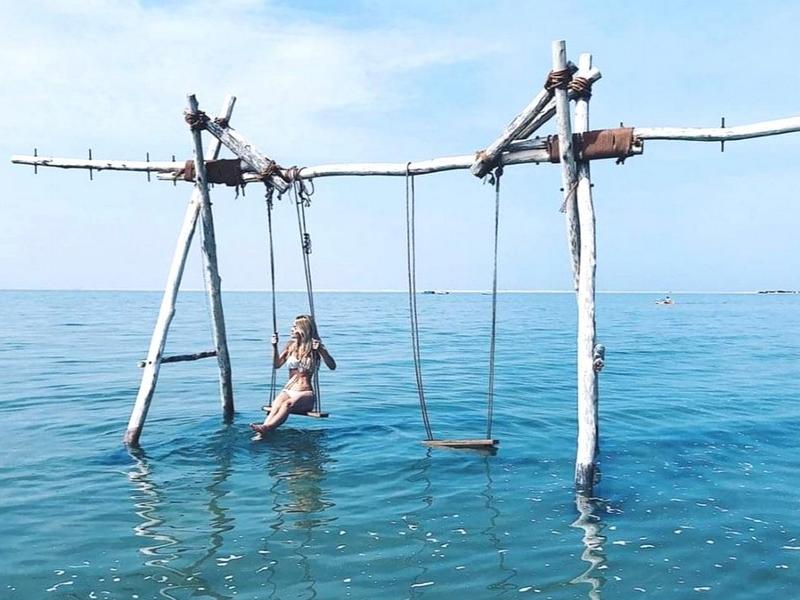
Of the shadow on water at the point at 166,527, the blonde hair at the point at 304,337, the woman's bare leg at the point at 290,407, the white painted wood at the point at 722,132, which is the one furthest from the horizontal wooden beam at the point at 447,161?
the shadow on water at the point at 166,527

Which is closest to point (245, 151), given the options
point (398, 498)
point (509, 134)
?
point (509, 134)

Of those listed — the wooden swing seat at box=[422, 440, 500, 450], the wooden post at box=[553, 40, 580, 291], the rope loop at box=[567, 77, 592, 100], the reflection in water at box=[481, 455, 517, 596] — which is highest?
the rope loop at box=[567, 77, 592, 100]

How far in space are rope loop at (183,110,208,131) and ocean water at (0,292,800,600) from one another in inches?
223

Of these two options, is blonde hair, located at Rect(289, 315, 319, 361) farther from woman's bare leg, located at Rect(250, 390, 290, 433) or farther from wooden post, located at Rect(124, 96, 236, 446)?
wooden post, located at Rect(124, 96, 236, 446)

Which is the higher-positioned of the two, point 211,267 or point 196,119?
point 196,119

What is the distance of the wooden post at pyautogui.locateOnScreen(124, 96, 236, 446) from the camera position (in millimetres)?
11961

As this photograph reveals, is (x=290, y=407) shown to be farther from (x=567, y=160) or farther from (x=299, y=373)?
(x=567, y=160)

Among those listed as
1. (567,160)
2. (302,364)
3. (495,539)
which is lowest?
(495,539)

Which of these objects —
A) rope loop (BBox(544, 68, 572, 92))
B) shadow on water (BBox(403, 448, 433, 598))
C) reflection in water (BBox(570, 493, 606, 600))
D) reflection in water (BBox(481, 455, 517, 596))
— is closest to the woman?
shadow on water (BBox(403, 448, 433, 598))

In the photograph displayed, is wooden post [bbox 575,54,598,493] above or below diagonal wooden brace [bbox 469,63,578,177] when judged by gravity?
below

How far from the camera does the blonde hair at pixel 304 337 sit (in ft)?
39.2

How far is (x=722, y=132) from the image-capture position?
27.6 ft

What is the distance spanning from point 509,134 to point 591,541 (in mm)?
5408

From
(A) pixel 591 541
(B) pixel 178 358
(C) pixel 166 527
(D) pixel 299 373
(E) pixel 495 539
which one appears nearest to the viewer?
(A) pixel 591 541
